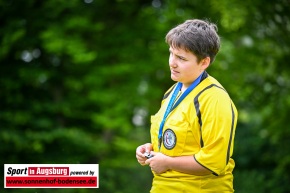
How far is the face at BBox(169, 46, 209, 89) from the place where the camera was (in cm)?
263

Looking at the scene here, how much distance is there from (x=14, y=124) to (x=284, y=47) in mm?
4904

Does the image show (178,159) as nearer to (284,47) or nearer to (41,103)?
(284,47)

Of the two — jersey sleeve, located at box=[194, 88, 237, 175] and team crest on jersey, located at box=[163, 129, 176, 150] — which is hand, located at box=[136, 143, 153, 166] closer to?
team crest on jersey, located at box=[163, 129, 176, 150]

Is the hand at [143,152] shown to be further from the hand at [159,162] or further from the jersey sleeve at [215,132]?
the jersey sleeve at [215,132]

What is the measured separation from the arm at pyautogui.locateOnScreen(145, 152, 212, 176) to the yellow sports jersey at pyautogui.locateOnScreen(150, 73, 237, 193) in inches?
1.2

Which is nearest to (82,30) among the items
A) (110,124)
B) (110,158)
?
(110,124)

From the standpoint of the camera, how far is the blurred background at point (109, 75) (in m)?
9.55

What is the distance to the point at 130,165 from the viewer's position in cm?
1128

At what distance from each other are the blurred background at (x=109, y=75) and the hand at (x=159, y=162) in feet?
21.5

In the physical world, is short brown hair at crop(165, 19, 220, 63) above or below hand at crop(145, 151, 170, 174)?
above

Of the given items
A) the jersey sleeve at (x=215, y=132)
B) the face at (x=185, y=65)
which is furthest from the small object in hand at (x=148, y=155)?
the face at (x=185, y=65)

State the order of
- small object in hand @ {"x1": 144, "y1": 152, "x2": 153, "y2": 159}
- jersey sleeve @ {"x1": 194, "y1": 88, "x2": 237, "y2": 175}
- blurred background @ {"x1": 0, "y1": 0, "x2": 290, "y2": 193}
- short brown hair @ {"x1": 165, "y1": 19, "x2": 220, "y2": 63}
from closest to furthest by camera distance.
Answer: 1. jersey sleeve @ {"x1": 194, "y1": 88, "x2": 237, "y2": 175}
2. short brown hair @ {"x1": 165, "y1": 19, "x2": 220, "y2": 63}
3. small object in hand @ {"x1": 144, "y1": 152, "x2": 153, "y2": 159}
4. blurred background @ {"x1": 0, "y1": 0, "x2": 290, "y2": 193}

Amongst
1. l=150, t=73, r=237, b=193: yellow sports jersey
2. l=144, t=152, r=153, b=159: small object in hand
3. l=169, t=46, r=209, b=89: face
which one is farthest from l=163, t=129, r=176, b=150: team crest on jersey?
l=169, t=46, r=209, b=89: face

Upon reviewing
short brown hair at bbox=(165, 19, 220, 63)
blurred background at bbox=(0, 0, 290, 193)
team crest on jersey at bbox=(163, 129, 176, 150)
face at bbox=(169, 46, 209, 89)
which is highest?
blurred background at bbox=(0, 0, 290, 193)
